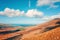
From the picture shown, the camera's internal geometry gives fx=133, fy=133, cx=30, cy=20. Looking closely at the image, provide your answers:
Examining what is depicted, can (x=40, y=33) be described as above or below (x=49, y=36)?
above

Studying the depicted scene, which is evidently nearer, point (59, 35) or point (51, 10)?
point (59, 35)

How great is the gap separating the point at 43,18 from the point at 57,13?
1.58 ft

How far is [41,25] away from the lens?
4262 mm

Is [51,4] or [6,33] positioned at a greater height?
[51,4]

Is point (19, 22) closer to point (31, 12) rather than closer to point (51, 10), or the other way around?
point (31, 12)

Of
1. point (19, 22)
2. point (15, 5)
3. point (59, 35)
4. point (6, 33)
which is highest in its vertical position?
point (15, 5)

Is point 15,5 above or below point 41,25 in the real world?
above

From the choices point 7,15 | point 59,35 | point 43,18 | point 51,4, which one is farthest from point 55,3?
point 7,15

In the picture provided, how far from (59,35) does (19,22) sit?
1.31m

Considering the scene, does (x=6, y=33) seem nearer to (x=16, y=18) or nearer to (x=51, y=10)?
(x=16, y=18)

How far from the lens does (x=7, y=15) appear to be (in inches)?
167

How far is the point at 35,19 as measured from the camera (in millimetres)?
4324

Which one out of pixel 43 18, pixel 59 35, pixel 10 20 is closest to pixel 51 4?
pixel 43 18

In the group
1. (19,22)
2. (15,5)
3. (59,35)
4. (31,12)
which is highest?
(15,5)
